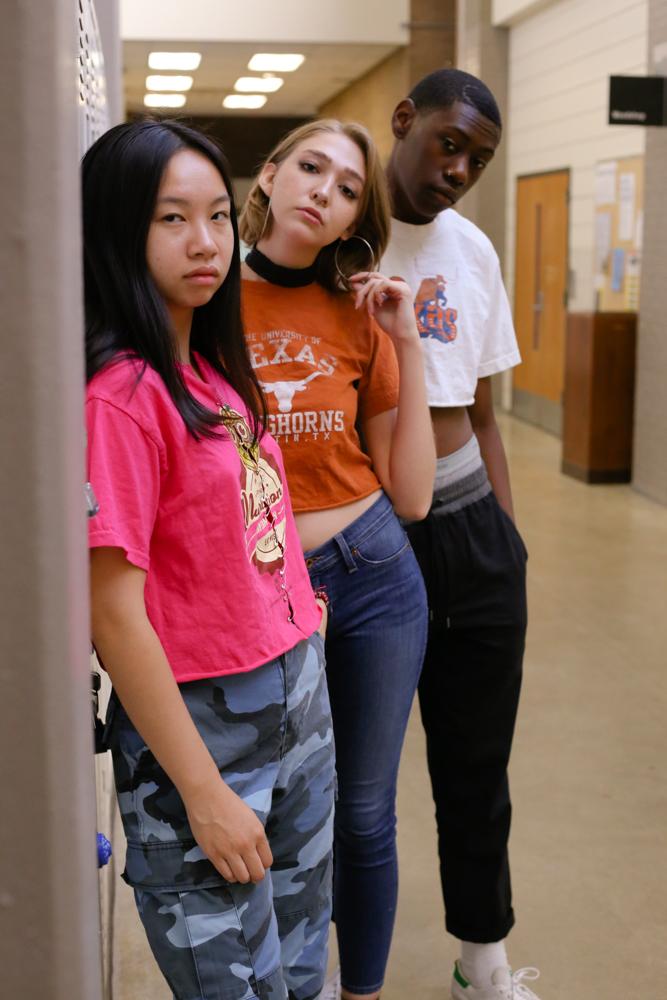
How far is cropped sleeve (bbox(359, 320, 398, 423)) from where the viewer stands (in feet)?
6.37

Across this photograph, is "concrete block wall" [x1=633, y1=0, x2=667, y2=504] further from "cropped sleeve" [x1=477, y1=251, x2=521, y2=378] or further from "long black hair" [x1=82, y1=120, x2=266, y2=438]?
"long black hair" [x1=82, y1=120, x2=266, y2=438]

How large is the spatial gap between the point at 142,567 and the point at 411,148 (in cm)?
114

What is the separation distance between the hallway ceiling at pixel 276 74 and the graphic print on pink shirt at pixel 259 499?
32.5ft

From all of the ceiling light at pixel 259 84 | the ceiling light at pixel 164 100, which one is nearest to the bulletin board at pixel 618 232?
the ceiling light at pixel 259 84

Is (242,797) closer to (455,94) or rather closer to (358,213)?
(358,213)

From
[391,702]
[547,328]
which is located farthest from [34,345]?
[547,328]

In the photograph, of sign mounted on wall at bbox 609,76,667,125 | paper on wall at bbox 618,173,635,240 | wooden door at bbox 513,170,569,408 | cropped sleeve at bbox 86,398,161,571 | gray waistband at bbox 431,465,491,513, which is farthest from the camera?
wooden door at bbox 513,170,569,408

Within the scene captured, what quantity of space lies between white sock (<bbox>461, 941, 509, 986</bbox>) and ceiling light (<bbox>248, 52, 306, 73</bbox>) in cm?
1222

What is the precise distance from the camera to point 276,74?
586 inches

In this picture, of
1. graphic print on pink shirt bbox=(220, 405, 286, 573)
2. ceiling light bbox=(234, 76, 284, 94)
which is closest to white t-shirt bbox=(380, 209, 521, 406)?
graphic print on pink shirt bbox=(220, 405, 286, 573)

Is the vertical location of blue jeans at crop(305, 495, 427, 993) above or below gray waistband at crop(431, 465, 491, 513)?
below

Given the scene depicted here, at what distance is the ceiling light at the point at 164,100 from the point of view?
17.3 m

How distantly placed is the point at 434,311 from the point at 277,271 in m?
0.40

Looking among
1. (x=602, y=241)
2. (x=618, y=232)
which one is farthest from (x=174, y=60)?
(x=618, y=232)
